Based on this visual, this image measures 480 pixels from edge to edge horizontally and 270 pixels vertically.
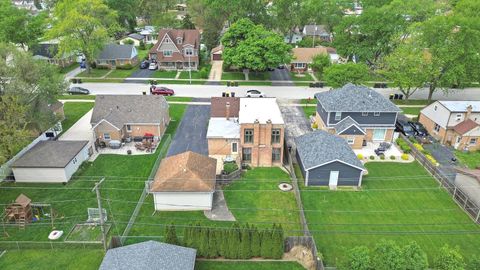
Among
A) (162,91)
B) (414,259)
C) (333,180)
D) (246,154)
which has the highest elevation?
(414,259)

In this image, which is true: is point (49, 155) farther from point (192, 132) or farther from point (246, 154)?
point (246, 154)

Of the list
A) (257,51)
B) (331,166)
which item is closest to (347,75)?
(257,51)

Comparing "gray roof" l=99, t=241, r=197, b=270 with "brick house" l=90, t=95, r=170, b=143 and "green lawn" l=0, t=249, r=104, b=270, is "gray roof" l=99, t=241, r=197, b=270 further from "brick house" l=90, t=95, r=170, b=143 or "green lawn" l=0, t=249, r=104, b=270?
"brick house" l=90, t=95, r=170, b=143

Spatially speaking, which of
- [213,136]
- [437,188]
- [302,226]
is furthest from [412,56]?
[302,226]

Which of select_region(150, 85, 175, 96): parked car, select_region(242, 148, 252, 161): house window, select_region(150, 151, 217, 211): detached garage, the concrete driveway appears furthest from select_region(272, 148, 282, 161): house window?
select_region(150, 85, 175, 96): parked car

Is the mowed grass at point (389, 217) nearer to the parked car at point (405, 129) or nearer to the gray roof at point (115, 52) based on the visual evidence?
the parked car at point (405, 129)

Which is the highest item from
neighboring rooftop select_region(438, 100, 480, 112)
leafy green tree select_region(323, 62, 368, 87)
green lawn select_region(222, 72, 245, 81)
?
leafy green tree select_region(323, 62, 368, 87)

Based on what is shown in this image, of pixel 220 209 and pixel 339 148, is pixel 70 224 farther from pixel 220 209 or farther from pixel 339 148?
pixel 339 148
